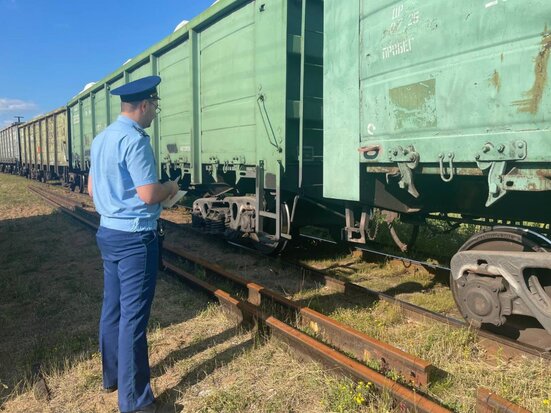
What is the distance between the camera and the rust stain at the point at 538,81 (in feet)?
8.69

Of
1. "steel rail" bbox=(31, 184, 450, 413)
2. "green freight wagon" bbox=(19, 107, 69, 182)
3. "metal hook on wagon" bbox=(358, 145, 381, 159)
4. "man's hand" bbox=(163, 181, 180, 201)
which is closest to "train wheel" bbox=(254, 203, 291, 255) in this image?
"steel rail" bbox=(31, 184, 450, 413)

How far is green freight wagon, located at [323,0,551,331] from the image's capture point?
279 cm

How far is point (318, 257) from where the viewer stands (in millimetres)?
6930

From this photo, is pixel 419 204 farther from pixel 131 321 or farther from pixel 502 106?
pixel 131 321

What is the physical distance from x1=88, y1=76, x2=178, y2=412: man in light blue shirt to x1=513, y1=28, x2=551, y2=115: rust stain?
2259mm

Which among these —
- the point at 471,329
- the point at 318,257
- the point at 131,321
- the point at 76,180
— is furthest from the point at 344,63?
the point at 76,180

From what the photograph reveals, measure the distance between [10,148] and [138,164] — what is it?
38.4m

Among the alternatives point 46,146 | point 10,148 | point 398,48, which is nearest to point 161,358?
point 398,48

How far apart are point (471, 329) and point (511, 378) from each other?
2.01 ft

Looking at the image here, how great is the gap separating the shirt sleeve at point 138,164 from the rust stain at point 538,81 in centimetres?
232

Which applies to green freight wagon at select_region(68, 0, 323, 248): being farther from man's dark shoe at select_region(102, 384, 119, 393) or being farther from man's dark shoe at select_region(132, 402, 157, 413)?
man's dark shoe at select_region(132, 402, 157, 413)

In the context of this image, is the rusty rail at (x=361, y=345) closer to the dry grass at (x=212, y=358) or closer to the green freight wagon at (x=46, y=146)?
the dry grass at (x=212, y=358)

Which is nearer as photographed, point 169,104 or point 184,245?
point 184,245

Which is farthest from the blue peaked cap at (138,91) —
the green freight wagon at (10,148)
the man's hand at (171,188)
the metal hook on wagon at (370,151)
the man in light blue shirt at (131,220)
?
the green freight wagon at (10,148)
